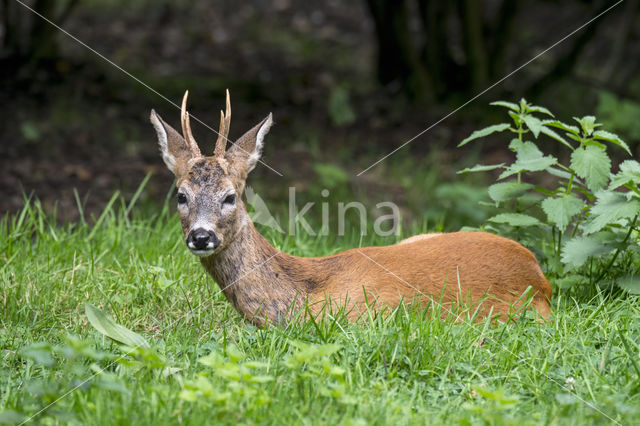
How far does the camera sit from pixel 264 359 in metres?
2.90

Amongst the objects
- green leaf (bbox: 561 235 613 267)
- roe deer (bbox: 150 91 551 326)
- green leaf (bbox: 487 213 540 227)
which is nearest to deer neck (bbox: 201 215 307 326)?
roe deer (bbox: 150 91 551 326)

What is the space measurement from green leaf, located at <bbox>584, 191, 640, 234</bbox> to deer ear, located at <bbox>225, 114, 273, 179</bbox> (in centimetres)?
154

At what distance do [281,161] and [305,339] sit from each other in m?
3.81

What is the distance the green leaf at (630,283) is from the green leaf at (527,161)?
64 cm

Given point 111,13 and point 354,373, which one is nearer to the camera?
point 354,373

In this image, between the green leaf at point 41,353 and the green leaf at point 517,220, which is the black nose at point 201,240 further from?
the green leaf at point 517,220

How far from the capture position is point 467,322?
3.15 metres

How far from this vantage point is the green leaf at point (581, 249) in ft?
11.4

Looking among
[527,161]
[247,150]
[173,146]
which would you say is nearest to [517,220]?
[527,161]


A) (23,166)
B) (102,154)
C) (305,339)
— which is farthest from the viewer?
(102,154)

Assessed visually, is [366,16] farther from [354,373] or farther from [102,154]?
[354,373]

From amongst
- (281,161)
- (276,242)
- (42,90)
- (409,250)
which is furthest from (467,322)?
(42,90)

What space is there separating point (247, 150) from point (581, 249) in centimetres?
162

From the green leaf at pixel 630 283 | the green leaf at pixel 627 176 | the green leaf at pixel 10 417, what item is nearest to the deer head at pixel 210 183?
the green leaf at pixel 10 417
